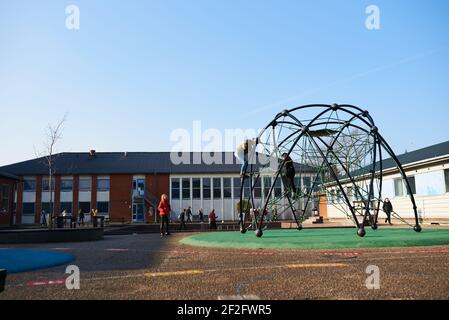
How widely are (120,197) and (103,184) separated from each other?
8.85 feet

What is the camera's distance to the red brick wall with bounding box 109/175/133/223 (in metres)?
46.3

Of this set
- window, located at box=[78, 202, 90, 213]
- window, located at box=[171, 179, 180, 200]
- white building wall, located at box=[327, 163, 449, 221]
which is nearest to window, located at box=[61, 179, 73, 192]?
window, located at box=[78, 202, 90, 213]

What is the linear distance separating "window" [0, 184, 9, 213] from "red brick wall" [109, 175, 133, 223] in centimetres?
1674

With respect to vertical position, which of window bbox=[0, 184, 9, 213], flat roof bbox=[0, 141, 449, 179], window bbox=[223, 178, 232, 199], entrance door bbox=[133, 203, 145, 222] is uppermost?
flat roof bbox=[0, 141, 449, 179]

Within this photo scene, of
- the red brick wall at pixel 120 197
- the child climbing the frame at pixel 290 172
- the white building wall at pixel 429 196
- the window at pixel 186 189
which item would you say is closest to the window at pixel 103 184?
the red brick wall at pixel 120 197

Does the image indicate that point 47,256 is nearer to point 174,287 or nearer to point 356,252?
point 174,287

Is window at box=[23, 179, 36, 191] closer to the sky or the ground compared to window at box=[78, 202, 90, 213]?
closer to the sky

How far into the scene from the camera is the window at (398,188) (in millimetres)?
26234

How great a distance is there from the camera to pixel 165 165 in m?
49.6

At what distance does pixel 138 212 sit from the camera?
46594 mm

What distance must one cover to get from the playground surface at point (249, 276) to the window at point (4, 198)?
22.6 metres

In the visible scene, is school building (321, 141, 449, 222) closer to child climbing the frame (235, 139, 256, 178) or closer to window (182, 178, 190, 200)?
child climbing the frame (235, 139, 256, 178)

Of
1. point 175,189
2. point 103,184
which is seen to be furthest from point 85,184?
point 175,189
